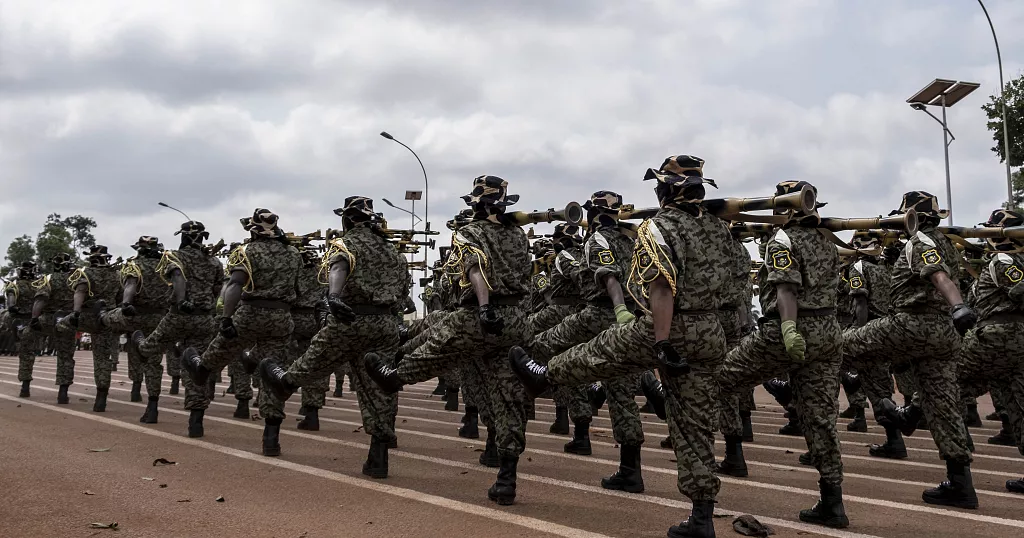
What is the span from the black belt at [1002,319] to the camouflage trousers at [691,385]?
4050 millimetres

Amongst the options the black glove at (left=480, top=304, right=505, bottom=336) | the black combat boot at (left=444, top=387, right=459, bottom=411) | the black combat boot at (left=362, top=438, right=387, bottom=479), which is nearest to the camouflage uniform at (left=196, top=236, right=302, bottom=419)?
the black combat boot at (left=362, top=438, right=387, bottom=479)

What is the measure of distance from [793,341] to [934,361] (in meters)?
2.09

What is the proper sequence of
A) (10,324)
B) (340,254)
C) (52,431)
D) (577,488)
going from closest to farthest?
1. (577,488)
2. (340,254)
3. (52,431)
4. (10,324)

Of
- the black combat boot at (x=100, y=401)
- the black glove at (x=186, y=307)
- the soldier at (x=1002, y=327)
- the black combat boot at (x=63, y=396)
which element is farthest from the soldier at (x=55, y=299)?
the soldier at (x=1002, y=327)

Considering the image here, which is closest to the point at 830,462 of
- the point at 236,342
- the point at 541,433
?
the point at 541,433

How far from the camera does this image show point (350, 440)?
29.7 ft

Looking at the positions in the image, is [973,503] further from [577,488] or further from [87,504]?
[87,504]

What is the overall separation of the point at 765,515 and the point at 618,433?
4.55 feet

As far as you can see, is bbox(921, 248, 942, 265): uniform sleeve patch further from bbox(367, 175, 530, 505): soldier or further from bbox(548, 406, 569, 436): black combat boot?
bbox(548, 406, 569, 436): black combat boot

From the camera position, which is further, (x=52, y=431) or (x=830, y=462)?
(x=52, y=431)

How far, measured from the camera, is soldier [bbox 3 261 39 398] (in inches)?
552

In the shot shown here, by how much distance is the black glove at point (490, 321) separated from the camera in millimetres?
5539

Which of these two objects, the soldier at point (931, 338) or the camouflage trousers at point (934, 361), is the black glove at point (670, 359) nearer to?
the soldier at point (931, 338)

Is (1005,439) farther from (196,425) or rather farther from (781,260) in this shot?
(196,425)
